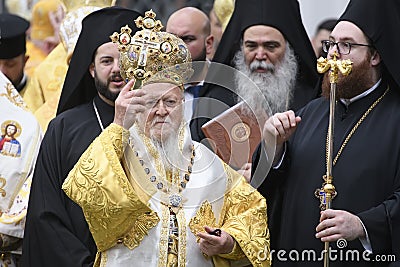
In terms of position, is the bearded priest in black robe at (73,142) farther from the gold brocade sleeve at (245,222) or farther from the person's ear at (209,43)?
the person's ear at (209,43)

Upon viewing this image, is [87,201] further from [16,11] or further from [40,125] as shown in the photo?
[16,11]

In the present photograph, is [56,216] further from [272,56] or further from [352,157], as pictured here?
[272,56]

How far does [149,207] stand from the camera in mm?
6500

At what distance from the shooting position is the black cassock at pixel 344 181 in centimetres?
683

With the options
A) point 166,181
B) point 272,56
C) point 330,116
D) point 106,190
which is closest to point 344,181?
point 330,116

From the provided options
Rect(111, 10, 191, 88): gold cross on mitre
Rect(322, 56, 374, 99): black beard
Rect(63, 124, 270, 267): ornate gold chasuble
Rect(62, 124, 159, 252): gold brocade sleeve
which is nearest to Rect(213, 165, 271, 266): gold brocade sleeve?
Rect(63, 124, 270, 267): ornate gold chasuble

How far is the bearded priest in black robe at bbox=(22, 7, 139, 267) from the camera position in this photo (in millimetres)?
7199

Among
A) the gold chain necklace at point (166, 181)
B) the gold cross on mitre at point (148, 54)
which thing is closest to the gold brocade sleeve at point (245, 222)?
the gold chain necklace at point (166, 181)

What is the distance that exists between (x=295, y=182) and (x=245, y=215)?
0.61 m

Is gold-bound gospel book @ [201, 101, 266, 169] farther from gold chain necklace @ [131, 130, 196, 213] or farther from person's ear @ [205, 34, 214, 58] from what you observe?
person's ear @ [205, 34, 214, 58]

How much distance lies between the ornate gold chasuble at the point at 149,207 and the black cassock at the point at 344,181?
1.05ft

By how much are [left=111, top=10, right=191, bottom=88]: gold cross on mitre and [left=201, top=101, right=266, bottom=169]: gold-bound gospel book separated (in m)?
0.45

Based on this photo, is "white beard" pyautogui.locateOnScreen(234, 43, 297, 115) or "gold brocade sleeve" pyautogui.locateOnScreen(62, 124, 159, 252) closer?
"gold brocade sleeve" pyautogui.locateOnScreen(62, 124, 159, 252)

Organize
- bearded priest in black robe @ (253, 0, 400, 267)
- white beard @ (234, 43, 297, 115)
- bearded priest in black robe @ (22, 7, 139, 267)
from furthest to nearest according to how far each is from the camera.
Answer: white beard @ (234, 43, 297, 115), bearded priest in black robe @ (22, 7, 139, 267), bearded priest in black robe @ (253, 0, 400, 267)
